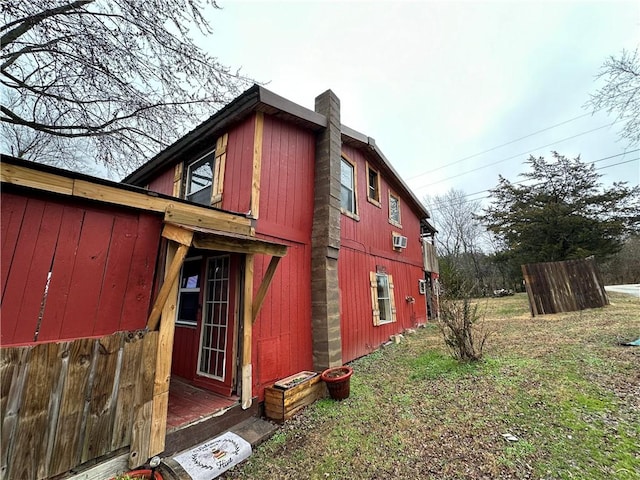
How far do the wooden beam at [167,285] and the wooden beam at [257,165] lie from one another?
151cm

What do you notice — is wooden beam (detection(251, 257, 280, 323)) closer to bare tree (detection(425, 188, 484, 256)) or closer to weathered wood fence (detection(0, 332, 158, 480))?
weathered wood fence (detection(0, 332, 158, 480))

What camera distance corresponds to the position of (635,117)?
6312 millimetres

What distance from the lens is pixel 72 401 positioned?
2086 mm

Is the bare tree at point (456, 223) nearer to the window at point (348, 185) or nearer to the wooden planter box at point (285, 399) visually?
the window at point (348, 185)

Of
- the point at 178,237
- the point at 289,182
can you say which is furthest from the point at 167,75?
the point at 178,237

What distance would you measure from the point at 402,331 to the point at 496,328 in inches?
111

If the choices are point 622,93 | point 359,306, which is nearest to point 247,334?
point 359,306

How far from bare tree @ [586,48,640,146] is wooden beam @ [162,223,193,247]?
31.4 ft

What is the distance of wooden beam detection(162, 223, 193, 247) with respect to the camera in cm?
269

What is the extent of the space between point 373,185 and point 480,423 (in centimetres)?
622

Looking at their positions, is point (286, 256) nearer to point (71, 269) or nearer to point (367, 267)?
point (71, 269)

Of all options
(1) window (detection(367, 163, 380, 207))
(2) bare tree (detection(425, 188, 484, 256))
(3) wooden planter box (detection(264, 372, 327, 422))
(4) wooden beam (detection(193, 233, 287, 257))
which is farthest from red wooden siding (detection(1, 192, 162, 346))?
(2) bare tree (detection(425, 188, 484, 256))

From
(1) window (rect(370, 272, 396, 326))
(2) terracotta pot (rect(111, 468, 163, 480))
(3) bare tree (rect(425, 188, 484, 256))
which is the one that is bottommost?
(2) terracotta pot (rect(111, 468, 163, 480))

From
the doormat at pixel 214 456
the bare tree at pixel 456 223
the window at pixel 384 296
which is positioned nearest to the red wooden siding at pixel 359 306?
the window at pixel 384 296
